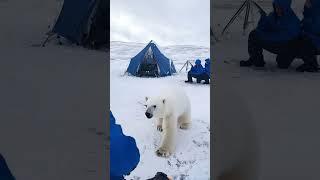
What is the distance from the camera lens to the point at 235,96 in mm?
1732

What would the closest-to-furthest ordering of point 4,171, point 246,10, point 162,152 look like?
point 4,171
point 246,10
point 162,152

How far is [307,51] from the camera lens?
1791mm

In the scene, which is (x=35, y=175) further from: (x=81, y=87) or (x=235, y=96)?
(x=235, y=96)

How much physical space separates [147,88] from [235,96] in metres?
0.48

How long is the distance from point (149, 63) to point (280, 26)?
718 mm

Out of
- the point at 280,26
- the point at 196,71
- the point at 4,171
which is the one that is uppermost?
the point at 280,26

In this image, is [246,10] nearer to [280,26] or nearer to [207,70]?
[280,26]

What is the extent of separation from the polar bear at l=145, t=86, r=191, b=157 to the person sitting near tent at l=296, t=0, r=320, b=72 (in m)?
0.63

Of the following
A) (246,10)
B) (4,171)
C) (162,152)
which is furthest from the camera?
(162,152)

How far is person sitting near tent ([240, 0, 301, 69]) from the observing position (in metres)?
1.77

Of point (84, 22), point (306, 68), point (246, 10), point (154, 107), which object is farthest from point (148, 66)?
point (306, 68)

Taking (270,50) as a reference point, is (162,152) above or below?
below

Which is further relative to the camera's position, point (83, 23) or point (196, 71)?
point (196, 71)

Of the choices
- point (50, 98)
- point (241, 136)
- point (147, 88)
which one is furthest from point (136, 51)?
point (241, 136)
